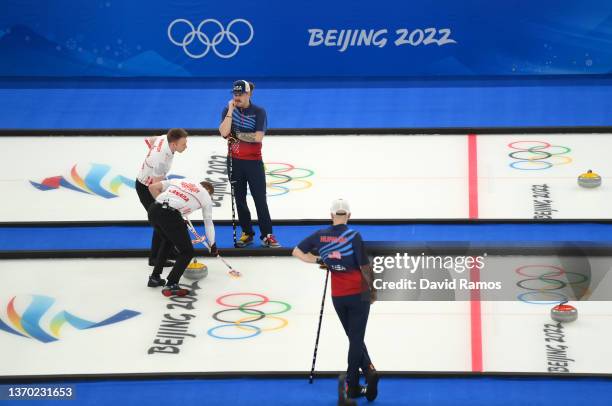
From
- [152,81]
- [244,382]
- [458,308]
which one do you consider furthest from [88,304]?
[152,81]

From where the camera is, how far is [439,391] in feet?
35.8

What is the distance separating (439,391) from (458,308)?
1559mm

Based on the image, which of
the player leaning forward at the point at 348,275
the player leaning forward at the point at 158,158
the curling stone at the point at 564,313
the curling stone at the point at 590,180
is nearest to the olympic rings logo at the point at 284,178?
the player leaning forward at the point at 158,158

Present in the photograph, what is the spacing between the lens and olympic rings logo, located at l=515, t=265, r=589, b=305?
12.4m

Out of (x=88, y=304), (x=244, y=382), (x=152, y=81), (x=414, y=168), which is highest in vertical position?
(x=152, y=81)

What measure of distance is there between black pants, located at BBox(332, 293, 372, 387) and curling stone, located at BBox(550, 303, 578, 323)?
2.28 metres

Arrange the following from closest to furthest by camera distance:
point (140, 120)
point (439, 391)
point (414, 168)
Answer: point (439, 391) < point (414, 168) < point (140, 120)

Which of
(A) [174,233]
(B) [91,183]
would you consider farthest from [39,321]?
(B) [91,183]

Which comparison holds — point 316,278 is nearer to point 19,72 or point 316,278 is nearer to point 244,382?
point 244,382

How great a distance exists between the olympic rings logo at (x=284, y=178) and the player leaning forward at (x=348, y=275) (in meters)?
4.52

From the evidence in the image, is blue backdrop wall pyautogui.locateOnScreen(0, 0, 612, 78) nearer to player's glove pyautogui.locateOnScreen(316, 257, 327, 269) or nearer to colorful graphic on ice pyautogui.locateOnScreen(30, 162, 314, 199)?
colorful graphic on ice pyautogui.locateOnScreen(30, 162, 314, 199)

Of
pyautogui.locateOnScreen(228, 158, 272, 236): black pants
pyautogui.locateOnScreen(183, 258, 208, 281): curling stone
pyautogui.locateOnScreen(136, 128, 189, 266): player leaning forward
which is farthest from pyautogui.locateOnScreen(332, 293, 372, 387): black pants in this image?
pyautogui.locateOnScreen(228, 158, 272, 236): black pants

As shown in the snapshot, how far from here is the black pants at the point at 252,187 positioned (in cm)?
1368

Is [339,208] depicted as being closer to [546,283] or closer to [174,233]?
[174,233]
